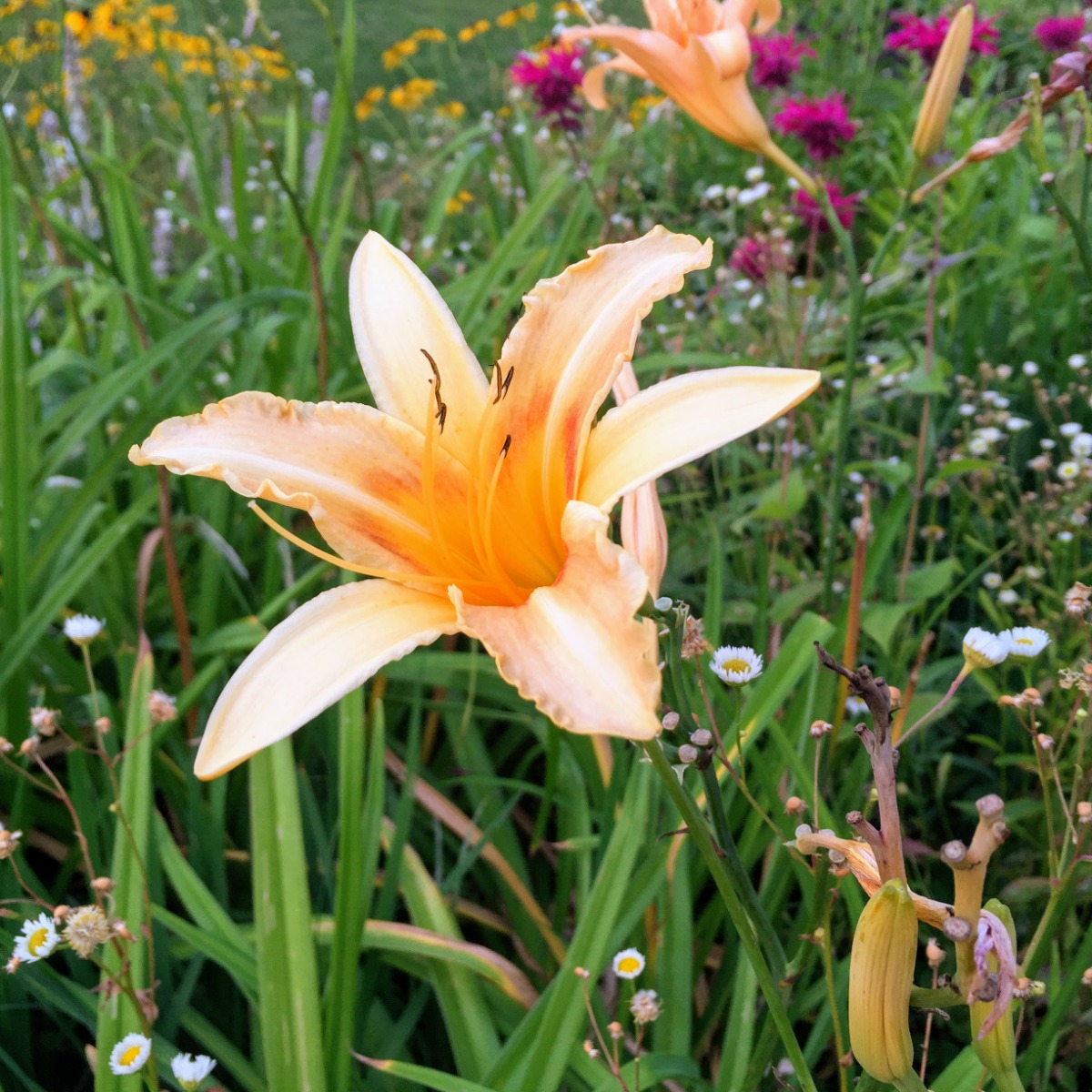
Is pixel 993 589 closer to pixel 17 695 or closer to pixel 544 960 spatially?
pixel 544 960

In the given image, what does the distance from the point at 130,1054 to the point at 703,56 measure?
1015 mm

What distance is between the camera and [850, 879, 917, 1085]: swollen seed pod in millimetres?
401

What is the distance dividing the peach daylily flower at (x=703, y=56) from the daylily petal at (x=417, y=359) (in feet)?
1.36

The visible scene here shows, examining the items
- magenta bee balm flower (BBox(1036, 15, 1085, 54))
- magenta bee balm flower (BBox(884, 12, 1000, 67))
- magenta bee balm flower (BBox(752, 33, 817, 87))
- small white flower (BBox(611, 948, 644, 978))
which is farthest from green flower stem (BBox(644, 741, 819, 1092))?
magenta bee balm flower (BBox(1036, 15, 1085, 54))

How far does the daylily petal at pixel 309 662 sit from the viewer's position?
0.50 meters

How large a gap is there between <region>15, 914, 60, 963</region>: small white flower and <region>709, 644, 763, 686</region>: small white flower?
50 cm

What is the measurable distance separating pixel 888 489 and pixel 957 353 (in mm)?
319

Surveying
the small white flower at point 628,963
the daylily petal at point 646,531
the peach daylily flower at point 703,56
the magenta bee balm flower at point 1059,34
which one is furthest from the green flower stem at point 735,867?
the magenta bee balm flower at point 1059,34

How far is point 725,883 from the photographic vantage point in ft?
1.65

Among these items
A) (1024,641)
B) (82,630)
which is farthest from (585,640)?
(82,630)

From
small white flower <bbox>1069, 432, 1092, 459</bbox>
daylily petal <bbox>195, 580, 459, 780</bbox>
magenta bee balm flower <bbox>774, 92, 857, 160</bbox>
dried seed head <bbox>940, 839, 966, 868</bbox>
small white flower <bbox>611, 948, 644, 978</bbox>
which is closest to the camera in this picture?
dried seed head <bbox>940, 839, 966, 868</bbox>

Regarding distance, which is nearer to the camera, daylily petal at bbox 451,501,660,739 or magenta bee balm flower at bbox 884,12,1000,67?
daylily petal at bbox 451,501,660,739

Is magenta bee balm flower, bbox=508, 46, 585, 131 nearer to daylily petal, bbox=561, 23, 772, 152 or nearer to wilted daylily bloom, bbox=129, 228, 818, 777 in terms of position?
daylily petal, bbox=561, 23, 772, 152

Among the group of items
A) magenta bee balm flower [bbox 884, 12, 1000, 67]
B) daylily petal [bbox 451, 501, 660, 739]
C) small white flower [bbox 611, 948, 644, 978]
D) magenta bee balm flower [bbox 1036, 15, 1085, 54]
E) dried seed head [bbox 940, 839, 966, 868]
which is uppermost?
magenta bee balm flower [bbox 884, 12, 1000, 67]
